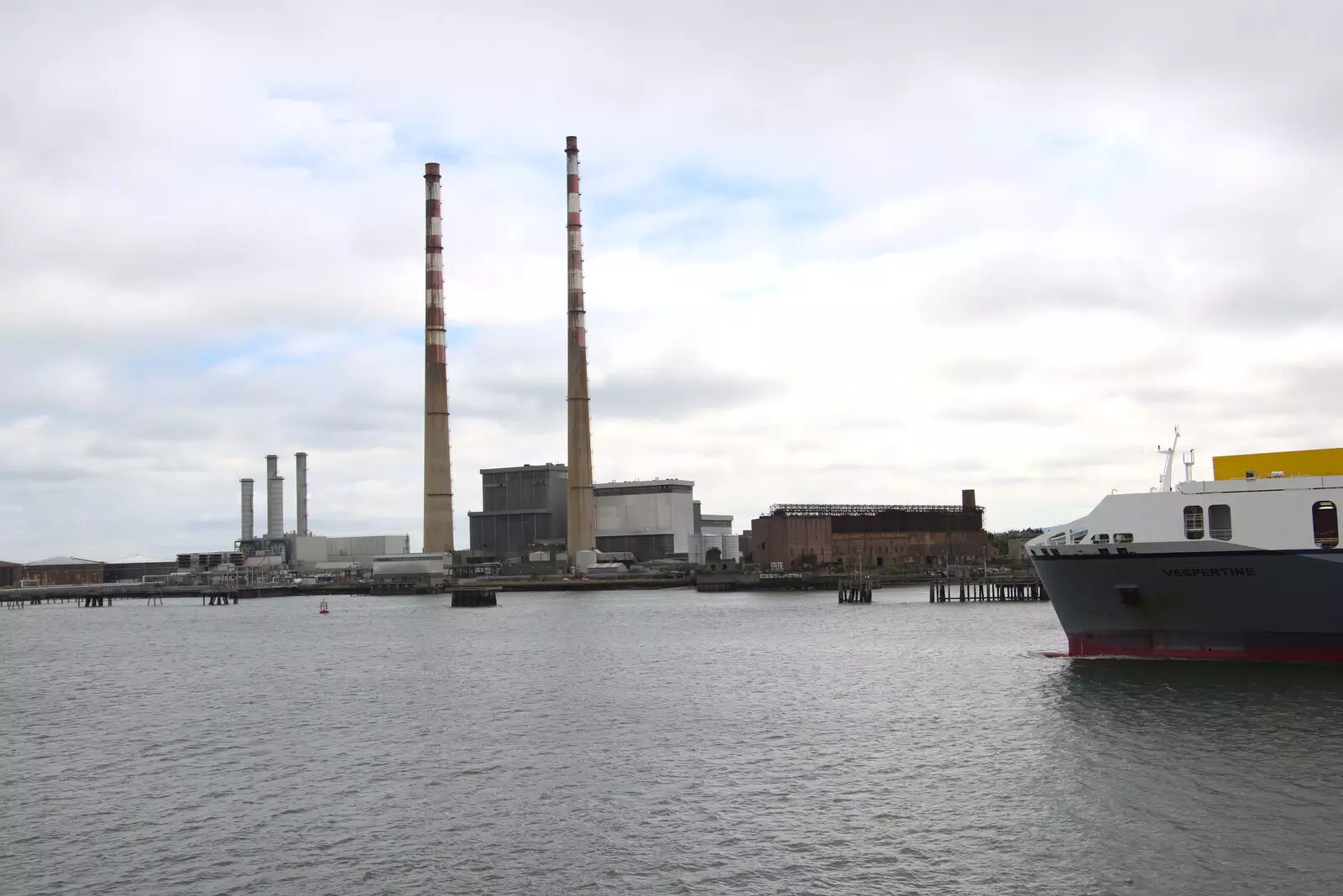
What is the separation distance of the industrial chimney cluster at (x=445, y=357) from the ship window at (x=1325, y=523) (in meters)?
108

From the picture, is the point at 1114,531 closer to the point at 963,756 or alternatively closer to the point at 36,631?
the point at 963,756

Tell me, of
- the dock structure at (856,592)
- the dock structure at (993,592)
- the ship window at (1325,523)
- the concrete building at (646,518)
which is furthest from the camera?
the concrete building at (646,518)

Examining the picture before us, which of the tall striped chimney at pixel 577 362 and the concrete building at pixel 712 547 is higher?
the tall striped chimney at pixel 577 362

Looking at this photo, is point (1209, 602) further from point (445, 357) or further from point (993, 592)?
point (445, 357)

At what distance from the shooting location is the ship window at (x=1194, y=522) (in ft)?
128

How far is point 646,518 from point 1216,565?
14257 centimetres

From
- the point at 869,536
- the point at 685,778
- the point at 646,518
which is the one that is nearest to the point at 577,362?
the point at 646,518

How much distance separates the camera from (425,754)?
30.6 meters

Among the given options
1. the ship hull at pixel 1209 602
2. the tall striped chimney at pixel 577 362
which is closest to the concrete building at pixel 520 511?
the tall striped chimney at pixel 577 362

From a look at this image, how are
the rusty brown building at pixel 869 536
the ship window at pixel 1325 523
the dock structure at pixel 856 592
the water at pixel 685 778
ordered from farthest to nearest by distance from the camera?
the rusty brown building at pixel 869 536
the dock structure at pixel 856 592
the ship window at pixel 1325 523
the water at pixel 685 778

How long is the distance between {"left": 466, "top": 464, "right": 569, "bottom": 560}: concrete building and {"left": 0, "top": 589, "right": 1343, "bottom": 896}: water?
123753 mm

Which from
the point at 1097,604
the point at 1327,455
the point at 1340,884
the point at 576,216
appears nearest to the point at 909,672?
the point at 1097,604

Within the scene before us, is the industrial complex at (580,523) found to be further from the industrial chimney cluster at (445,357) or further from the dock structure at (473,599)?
the dock structure at (473,599)

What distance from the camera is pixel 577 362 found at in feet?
459
